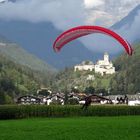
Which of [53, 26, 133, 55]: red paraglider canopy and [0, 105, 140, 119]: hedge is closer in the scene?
[53, 26, 133, 55]: red paraglider canopy

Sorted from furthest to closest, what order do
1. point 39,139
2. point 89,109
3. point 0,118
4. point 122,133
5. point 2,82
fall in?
point 2,82 → point 89,109 → point 0,118 → point 122,133 → point 39,139

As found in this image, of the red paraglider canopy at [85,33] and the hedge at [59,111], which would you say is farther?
the hedge at [59,111]

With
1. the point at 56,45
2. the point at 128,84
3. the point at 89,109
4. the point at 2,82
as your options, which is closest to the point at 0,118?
the point at 89,109

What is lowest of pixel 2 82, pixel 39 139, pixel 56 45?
pixel 39 139

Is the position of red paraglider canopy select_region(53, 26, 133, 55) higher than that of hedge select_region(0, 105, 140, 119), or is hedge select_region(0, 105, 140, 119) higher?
red paraglider canopy select_region(53, 26, 133, 55)

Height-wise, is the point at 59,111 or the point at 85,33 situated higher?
the point at 85,33

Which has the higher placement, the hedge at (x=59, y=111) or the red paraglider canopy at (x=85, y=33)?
the red paraglider canopy at (x=85, y=33)

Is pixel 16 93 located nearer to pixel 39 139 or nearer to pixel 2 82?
pixel 2 82

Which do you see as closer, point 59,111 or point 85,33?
point 85,33
